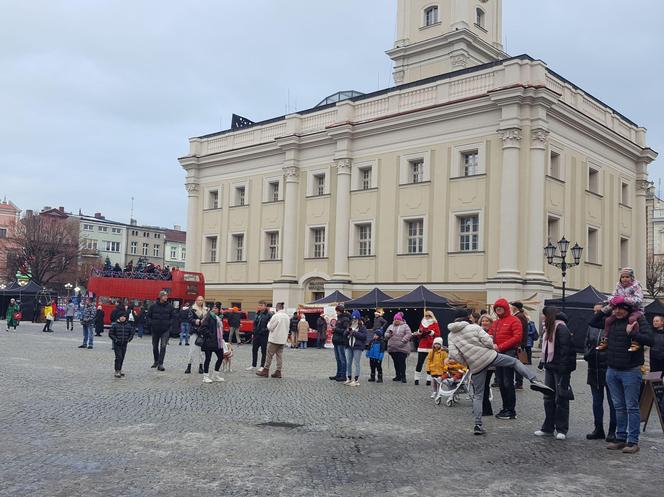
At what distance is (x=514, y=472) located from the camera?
730 centimetres

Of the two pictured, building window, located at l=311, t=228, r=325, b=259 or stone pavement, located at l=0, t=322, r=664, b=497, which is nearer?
stone pavement, located at l=0, t=322, r=664, b=497

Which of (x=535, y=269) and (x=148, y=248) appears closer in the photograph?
(x=535, y=269)

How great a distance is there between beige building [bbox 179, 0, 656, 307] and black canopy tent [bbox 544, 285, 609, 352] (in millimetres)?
2846

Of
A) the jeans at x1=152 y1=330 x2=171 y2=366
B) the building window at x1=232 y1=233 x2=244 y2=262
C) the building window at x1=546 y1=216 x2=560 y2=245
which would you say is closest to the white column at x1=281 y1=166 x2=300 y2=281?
the building window at x1=232 y1=233 x2=244 y2=262

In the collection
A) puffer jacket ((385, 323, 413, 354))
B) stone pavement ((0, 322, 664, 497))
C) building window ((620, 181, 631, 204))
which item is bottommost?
stone pavement ((0, 322, 664, 497))

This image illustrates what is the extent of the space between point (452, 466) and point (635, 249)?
122ft

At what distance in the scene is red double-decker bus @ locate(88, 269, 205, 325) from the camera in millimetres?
36406

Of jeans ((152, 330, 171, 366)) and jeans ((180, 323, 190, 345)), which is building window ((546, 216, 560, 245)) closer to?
jeans ((180, 323, 190, 345))

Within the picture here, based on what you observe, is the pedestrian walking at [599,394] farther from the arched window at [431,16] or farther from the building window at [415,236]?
the arched window at [431,16]

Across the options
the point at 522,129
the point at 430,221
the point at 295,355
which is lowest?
the point at 295,355

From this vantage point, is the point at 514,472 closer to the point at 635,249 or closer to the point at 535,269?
the point at 535,269

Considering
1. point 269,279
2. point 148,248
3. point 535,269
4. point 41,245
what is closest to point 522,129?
point 535,269

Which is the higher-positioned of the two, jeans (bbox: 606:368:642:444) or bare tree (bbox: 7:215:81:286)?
bare tree (bbox: 7:215:81:286)

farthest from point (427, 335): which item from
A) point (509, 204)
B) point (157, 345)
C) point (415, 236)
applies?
point (415, 236)
